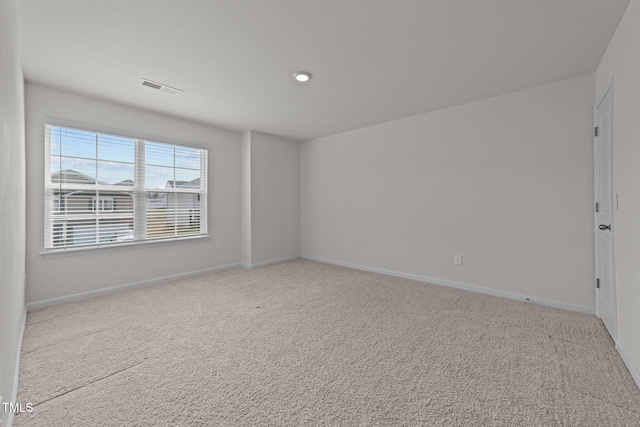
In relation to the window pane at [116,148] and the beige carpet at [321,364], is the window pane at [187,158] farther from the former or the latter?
the beige carpet at [321,364]

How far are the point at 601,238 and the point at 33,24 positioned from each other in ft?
16.7

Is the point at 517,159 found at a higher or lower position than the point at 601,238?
higher

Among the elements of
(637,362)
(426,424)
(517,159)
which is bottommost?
(426,424)

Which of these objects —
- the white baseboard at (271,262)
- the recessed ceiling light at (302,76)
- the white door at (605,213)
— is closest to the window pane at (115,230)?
the white baseboard at (271,262)

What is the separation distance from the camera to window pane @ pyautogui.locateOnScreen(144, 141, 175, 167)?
4.02 meters

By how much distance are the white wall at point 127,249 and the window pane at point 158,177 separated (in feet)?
1.55

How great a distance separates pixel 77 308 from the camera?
3.07 metres

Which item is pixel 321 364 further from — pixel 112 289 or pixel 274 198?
pixel 274 198

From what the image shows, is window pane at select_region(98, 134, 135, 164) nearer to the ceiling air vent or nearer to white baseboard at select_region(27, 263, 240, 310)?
the ceiling air vent

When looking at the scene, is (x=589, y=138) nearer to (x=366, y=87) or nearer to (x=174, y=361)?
(x=366, y=87)

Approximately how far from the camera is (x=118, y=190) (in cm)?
370

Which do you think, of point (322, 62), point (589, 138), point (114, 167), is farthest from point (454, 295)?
point (114, 167)

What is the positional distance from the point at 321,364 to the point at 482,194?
9.57ft

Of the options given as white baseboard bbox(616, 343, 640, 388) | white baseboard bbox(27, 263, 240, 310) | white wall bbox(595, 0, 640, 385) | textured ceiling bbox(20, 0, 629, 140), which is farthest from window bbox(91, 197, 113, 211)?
white baseboard bbox(616, 343, 640, 388)
